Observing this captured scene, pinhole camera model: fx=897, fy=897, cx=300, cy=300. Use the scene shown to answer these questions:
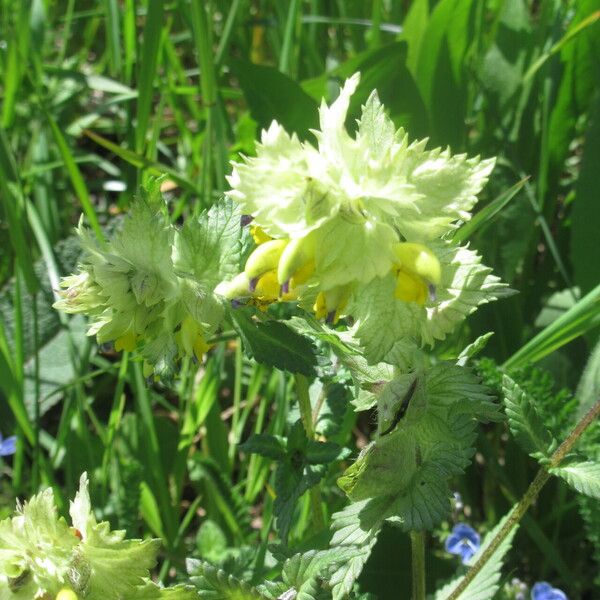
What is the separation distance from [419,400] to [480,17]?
1.14 m

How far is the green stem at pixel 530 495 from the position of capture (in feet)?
3.22

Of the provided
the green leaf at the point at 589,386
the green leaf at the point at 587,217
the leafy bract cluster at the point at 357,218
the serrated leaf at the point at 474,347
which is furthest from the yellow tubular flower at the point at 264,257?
the green leaf at the point at 587,217

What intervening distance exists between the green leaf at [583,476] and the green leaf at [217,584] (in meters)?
0.35

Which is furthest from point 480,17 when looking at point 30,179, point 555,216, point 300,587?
point 300,587

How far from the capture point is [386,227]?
2.55ft

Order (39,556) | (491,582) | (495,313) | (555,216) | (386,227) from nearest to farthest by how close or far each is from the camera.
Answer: (386,227)
(39,556)
(491,582)
(495,313)
(555,216)

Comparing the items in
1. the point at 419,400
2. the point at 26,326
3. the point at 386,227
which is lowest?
the point at 26,326

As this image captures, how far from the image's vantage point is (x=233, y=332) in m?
1.37

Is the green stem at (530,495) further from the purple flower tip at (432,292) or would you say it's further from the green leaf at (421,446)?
the purple flower tip at (432,292)

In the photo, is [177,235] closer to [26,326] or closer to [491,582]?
[491,582]

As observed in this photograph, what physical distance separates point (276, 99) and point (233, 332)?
1.53ft

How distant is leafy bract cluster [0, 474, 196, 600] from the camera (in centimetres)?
87

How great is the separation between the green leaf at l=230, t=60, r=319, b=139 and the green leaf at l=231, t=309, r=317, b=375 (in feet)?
2.16

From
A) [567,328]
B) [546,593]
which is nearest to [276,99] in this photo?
[567,328]
